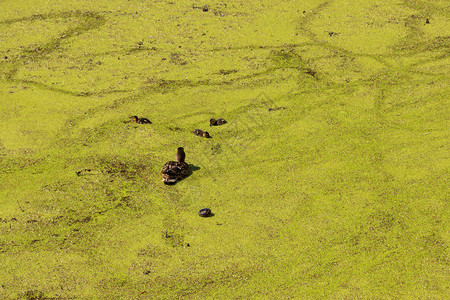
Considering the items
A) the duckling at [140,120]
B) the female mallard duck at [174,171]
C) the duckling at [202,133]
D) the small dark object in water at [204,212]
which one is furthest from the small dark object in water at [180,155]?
the duckling at [140,120]

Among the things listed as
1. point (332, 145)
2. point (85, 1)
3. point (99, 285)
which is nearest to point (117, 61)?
point (85, 1)

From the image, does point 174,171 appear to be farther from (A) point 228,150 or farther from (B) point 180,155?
(A) point 228,150

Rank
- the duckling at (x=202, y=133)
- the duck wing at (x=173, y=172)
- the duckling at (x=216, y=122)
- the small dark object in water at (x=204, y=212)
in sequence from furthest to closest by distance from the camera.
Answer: the duckling at (x=216, y=122), the duckling at (x=202, y=133), the duck wing at (x=173, y=172), the small dark object in water at (x=204, y=212)

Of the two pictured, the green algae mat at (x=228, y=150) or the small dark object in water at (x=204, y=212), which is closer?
the green algae mat at (x=228, y=150)

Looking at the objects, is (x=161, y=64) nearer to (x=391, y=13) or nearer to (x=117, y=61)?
(x=117, y=61)

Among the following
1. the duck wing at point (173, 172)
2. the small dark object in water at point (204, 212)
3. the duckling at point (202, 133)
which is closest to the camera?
the small dark object in water at point (204, 212)

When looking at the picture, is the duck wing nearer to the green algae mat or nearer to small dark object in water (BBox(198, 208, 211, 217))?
the green algae mat

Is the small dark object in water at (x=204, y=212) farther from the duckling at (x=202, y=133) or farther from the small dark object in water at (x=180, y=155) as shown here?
the duckling at (x=202, y=133)
